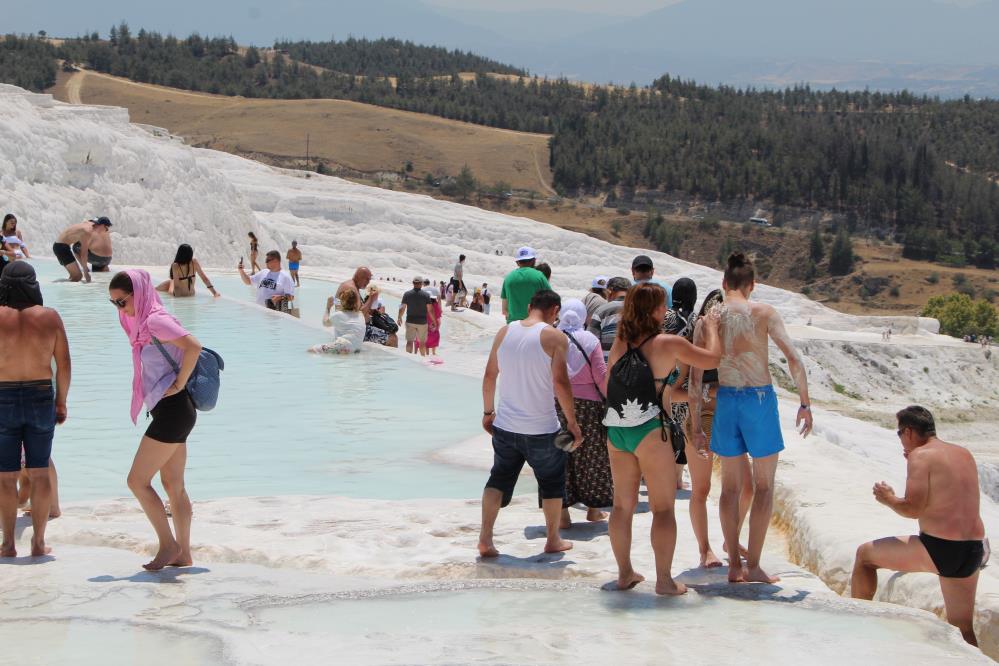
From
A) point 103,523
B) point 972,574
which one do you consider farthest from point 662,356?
point 103,523

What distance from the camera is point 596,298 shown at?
7.05 meters

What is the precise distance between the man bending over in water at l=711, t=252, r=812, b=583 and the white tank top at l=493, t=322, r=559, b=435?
2.39 feet

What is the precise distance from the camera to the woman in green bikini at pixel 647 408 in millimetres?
4586

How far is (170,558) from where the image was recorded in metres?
5.06

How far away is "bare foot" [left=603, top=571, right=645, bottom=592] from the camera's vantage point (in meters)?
4.74

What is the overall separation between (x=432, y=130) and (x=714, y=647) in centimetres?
10499


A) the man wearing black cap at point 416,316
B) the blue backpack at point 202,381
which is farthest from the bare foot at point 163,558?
the man wearing black cap at point 416,316

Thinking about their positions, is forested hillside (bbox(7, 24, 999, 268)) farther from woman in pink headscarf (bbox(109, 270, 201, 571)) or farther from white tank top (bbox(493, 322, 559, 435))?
woman in pink headscarf (bbox(109, 270, 201, 571))

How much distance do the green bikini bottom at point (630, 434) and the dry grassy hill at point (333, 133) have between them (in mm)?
88212

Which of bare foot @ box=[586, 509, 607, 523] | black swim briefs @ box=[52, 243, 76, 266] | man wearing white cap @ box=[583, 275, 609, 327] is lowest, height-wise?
bare foot @ box=[586, 509, 607, 523]

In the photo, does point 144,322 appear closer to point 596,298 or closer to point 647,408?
point 647,408

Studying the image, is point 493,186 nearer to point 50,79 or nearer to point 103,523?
point 50,79

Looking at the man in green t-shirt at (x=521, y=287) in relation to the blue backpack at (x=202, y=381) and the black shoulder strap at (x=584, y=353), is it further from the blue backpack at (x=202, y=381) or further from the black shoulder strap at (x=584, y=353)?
the blue backpack at (x=202, y=381)

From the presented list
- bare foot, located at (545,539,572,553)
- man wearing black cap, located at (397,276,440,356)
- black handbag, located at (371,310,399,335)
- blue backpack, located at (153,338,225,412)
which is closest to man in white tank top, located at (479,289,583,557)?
bare foot, located at (545,539,572,553)
